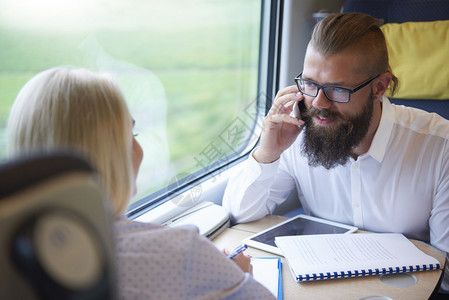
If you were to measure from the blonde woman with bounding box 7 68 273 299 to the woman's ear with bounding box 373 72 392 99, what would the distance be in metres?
0.97

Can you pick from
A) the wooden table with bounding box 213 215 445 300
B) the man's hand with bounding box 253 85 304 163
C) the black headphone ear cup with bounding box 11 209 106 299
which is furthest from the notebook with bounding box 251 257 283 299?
the black headphone ear cup with bounding box 11 209 106 299

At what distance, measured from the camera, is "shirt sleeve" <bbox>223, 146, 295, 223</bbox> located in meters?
1.51

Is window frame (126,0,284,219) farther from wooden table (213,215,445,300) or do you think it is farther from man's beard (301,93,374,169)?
wooden table (213,215,445,300)

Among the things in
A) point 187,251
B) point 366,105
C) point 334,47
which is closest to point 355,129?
point 366,105

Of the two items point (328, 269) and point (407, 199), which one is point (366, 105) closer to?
point (407, 199)

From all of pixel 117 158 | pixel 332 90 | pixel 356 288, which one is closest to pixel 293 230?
pixel 356 288

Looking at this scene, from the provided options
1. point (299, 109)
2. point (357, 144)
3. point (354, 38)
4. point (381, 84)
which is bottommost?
point (357, 144)

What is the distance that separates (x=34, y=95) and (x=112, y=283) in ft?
1.46

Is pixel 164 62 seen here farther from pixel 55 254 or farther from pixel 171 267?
pixel 55 254

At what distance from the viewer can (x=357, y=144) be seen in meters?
1.48

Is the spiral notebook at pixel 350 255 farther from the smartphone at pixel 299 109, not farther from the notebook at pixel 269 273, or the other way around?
the smartphone at pixel 299 109

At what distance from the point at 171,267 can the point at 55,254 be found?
0.39 m

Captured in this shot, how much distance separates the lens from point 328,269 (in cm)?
113

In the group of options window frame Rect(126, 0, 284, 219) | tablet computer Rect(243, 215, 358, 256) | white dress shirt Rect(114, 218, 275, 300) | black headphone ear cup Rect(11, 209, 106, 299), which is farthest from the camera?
window frame Rect(126, 0, 284, 219)
